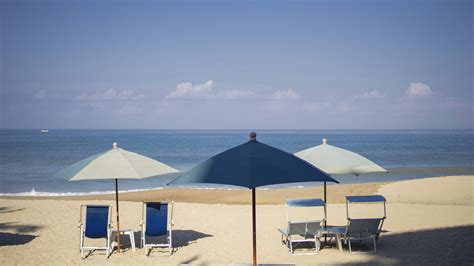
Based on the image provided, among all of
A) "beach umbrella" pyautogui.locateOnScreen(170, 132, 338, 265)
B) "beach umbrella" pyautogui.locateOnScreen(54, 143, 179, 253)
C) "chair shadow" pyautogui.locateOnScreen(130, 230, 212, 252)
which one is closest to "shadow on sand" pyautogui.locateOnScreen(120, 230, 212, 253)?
"chair shadow" pyautogui.locateOnScreen(130, 230, 212, 252)

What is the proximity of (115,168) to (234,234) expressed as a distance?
3.21m

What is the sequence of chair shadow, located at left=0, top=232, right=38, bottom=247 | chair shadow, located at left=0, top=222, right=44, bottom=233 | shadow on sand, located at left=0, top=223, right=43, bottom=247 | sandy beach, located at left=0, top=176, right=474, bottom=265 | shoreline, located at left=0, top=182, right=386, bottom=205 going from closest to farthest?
sandy beach, located at left=0, top=176, right=474, bottom=265 → chair shadow, located at left=0, top=232, right=38, bottom=247 → shadow on sand, located at left=0, top=223, right=43, bottom=247 → chair shadow, located at left=0, top=222, right=44, bottom=233 → shoreline, located at left=0, top=182, right=386, bottom=205

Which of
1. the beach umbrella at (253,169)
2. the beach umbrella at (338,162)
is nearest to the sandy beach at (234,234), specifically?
the beach umbrella at (338,162)

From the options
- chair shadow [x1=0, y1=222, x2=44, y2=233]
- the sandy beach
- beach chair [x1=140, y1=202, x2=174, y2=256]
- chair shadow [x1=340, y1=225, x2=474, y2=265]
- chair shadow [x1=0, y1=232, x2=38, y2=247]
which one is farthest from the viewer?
chair shadow [x1=0, y1=222, x2=44, y2=233]

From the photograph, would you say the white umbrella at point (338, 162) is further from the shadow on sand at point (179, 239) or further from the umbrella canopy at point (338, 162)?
the shadow on sand at point (179, 239)

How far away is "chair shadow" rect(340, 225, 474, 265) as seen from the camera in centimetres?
698

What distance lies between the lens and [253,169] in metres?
A: 4.57

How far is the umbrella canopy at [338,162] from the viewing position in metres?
7.72

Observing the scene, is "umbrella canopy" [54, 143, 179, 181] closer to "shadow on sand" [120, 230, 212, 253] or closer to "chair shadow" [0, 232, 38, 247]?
"shadow on sand" [120, 230, 212, 253]

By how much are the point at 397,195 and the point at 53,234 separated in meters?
11.2

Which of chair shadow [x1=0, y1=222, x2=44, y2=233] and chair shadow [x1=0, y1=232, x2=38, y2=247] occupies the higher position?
chair shadow [x1=0, y1=232, x2=38, y2=247]

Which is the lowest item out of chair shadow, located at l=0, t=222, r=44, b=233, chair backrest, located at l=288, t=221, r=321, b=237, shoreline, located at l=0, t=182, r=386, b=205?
shoreline, located at l=0, t=182, r=386, b=205

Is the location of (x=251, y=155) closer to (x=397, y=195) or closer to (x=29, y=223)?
(x=29, y=223)

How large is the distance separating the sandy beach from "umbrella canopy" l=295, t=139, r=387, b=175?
133 centimetres
